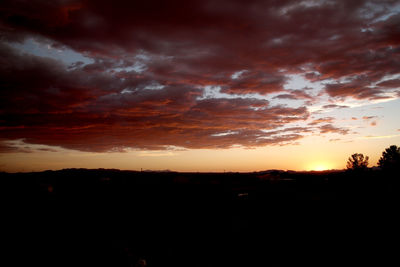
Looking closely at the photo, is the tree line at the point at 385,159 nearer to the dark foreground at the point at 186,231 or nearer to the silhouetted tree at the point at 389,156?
the silhouetted tree at the point at 389,156

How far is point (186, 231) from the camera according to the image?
59.1 feet

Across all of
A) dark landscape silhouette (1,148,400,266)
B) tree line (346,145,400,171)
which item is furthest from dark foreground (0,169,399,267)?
tree line (346,145,400,171)

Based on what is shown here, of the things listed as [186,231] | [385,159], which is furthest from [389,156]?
[186,231]

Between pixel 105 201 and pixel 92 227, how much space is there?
6.88 m

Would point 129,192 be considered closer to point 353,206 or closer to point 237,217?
point 237,217

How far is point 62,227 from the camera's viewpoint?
15.0m

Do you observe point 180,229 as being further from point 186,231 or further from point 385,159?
point 385,159

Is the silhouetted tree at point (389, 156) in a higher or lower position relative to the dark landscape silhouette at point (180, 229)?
higher

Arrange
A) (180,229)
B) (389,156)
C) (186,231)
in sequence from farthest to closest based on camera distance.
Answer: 1. (389,156)
2. (180,229)
3. (186,231)

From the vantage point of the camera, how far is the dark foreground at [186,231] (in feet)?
41.4

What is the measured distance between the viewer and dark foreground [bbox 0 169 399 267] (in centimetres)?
1261

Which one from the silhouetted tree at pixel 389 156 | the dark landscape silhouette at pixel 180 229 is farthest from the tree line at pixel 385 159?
the dark landscape silhouette at pixel 180 229

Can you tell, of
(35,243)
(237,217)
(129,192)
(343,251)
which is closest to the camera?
(35,243)

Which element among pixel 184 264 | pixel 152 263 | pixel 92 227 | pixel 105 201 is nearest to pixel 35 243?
pixel 92 227
